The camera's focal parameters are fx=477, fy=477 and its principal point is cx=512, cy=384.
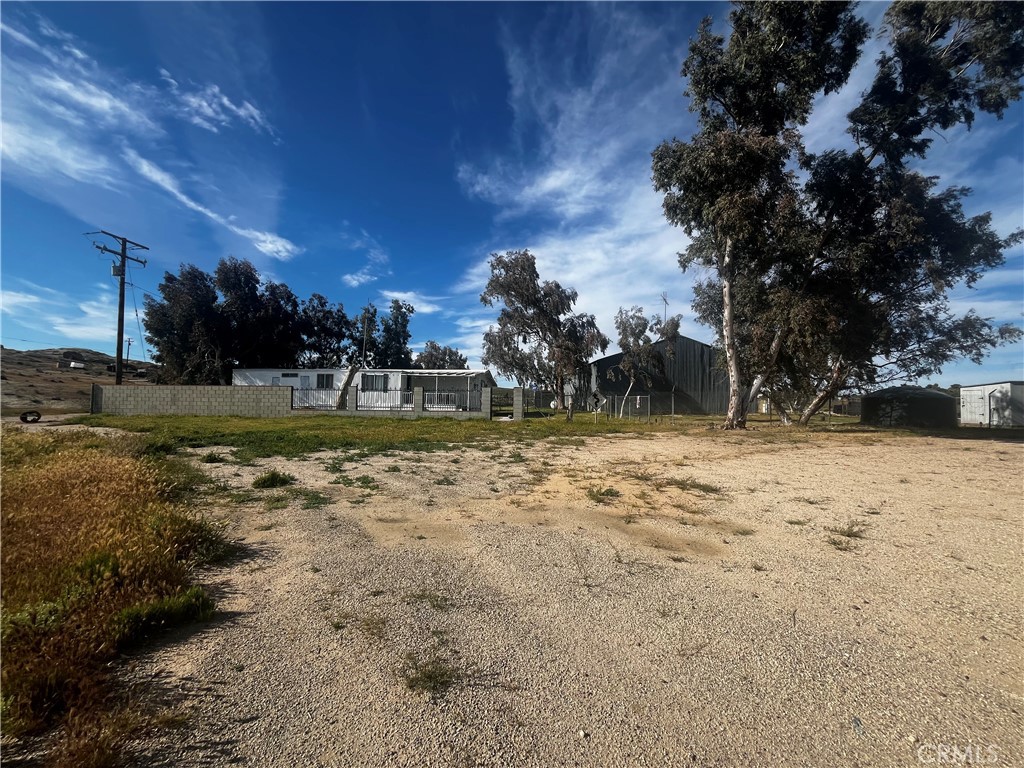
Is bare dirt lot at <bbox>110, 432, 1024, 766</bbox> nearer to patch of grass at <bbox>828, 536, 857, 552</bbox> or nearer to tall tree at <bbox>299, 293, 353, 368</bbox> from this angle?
patch of grass at <bbox>828, 536, 857, 552</bbox>

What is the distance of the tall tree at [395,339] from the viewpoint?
5969 cm

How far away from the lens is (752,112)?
2014cm

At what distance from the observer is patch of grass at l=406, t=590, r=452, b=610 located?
3.62 meters

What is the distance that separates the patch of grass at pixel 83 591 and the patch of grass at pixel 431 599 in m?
1.41

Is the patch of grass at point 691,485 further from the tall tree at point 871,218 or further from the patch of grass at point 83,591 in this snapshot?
the tall tree at point 871,218

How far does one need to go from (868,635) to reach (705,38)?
2342cm

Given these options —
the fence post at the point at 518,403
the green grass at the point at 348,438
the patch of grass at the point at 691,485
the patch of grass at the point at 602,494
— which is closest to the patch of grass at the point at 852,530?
the patch of grass at the point at 691,485

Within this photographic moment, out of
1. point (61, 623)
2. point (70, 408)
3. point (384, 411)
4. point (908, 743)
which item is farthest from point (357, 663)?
point (70, 408)

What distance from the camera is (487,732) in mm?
2312

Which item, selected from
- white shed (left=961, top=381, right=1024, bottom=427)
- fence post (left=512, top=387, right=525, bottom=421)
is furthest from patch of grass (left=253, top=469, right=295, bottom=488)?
white shed (left=961, top=381, right=1024, bottom=427)

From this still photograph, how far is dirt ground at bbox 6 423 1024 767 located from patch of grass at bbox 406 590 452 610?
16 millimetres

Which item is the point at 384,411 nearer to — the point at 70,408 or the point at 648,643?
the point at 70,408

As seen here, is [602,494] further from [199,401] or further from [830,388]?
[199,401]

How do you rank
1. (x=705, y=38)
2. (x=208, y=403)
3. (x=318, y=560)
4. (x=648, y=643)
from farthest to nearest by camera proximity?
(x=208, y=403)
(x=705, y=38)
(x=318, y=560)
(x=648, y=643)
